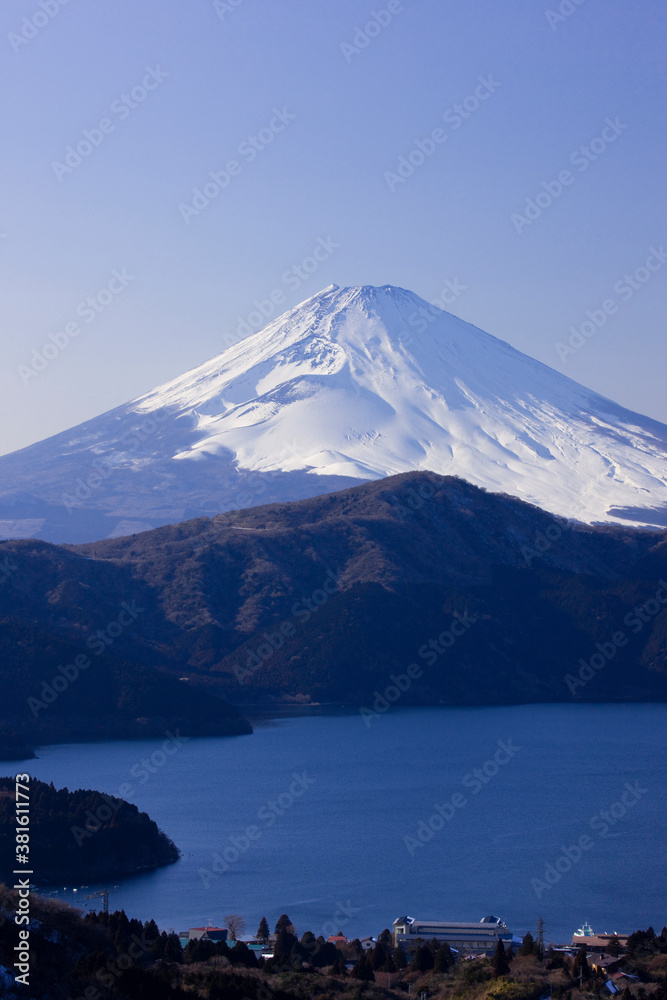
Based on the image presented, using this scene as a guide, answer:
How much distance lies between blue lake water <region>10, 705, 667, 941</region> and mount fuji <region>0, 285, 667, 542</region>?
66.0m

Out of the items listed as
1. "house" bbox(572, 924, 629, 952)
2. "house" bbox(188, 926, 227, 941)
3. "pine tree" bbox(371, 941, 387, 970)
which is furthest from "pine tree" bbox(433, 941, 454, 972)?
"house" bbox(188, 926, 227, 941)

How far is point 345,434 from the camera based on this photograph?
13012cm

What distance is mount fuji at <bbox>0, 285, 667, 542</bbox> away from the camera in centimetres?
12156

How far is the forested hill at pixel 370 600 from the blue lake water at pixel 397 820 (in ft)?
35.7

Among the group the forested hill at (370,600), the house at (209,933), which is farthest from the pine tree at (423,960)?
the forested hill at (370,600)

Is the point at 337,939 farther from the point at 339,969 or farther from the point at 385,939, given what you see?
the point at 339,969

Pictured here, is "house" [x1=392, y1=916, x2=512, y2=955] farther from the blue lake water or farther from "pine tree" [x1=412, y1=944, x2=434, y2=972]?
"pine tree" [x1=412, y1=944, x2=434, y2=972]

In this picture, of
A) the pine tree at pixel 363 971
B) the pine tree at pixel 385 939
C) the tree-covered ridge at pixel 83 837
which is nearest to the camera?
the pine tree at pixel 363 971

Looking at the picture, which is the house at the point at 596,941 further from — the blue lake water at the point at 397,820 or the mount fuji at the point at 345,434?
the mount fuji at the point at 345,434

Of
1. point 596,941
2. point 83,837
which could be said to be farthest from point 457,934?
point 83,837

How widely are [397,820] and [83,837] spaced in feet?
29.1

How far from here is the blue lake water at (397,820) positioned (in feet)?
81.4

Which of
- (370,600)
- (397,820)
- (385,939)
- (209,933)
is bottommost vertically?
(385,939)

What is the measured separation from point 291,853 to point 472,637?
130 ft
